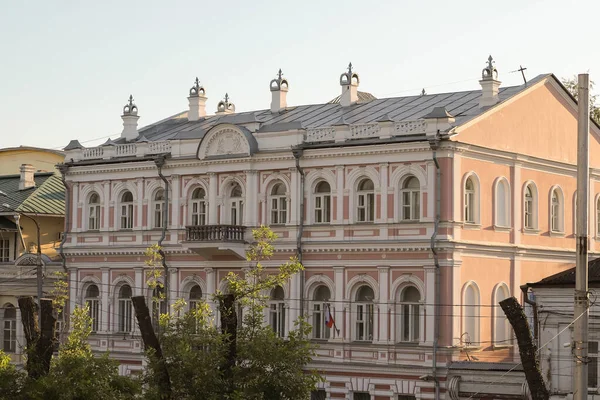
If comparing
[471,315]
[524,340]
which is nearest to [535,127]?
[471,315]

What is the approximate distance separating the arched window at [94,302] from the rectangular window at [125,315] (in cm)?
129

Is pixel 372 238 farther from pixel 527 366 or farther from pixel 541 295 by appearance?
pixel 527 366

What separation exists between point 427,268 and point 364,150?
5.28 meters

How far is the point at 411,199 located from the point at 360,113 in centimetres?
737

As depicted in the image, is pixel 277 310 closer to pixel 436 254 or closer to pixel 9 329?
pixel 436 254

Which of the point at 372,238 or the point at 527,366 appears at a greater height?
the point at 372,238

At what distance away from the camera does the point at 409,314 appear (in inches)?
2100

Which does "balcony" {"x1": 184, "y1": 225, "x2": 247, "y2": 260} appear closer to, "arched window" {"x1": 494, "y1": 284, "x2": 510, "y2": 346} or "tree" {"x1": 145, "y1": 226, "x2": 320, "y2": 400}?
"arched window" {"x1": 494, "y1": 284, "x2": 510, "y2": 346}

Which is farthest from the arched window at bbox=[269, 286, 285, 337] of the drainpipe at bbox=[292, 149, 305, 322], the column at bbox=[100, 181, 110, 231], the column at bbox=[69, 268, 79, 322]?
the column at bbox=[69, 268, 79, 322]

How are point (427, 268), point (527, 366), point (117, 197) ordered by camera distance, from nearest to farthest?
Answer: point (527, 366), point (427, 268), point (117, 197)

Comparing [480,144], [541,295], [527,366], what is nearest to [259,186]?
[480,144]

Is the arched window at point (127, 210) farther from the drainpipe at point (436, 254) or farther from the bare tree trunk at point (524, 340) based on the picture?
the bare tree trunk at point (524, 340)

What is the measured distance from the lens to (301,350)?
132ft

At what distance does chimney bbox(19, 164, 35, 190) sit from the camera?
74.2m
